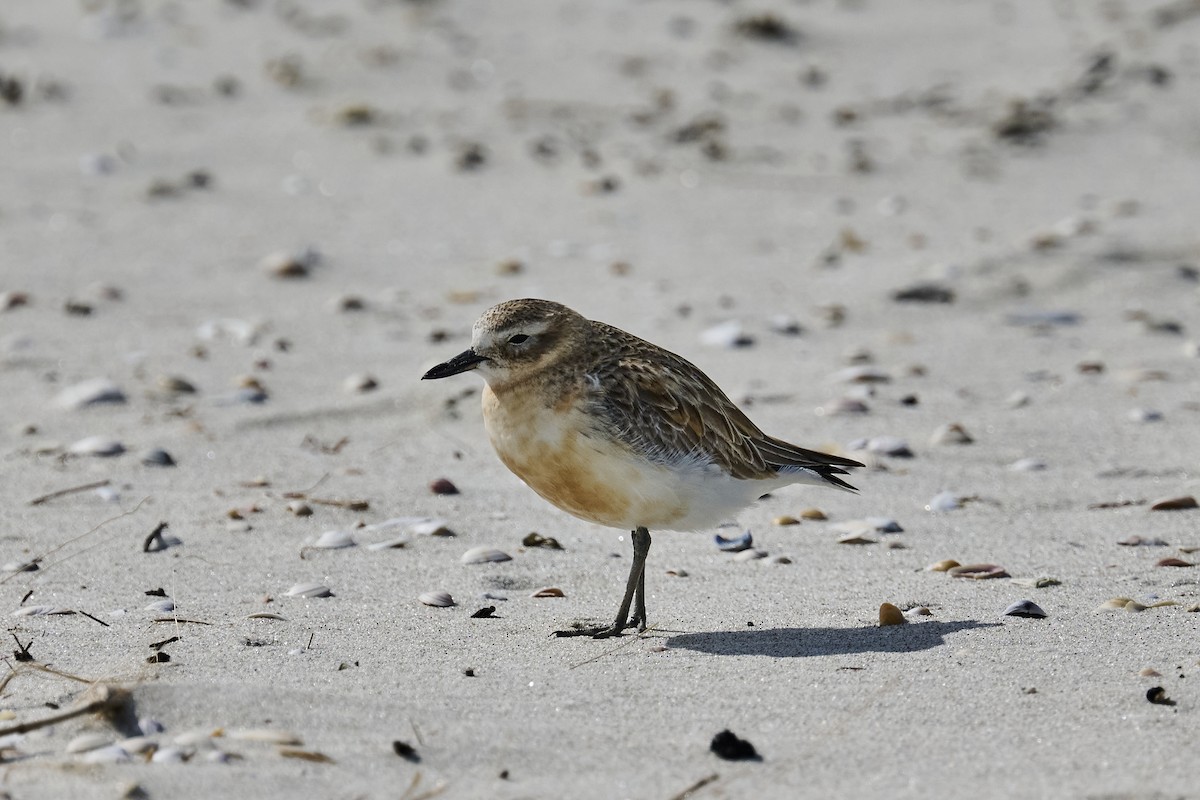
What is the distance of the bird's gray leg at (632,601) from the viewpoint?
4.78m

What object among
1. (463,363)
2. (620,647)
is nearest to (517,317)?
(463,363)

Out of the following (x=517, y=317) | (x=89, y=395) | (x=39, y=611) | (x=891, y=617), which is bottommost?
(x=39, y=611)

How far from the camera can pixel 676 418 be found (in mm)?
4906

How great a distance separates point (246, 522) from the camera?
585 cm

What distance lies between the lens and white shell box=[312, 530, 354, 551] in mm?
5598

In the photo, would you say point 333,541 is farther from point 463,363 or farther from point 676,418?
point 676,418

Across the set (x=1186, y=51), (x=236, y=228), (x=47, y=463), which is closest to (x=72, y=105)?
(x=236, y=228)

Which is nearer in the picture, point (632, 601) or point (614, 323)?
point (632, 601)

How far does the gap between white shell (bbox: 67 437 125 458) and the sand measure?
6 cm

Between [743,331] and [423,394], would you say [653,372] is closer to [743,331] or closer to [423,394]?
[423,394]

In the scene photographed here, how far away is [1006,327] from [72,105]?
6.96m

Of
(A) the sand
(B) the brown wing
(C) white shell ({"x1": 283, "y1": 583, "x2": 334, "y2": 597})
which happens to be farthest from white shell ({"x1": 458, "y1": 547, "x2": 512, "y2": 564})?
(B) the brown wing

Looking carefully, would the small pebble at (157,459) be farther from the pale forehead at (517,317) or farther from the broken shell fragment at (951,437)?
the broken shell fragment at (951,437)

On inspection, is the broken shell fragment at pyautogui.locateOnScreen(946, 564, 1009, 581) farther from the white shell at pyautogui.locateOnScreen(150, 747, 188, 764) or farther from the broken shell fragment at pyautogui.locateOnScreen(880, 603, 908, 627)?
the white shell at pyautogui.locateOnScreen(150, 747, 188, 764)
